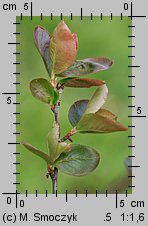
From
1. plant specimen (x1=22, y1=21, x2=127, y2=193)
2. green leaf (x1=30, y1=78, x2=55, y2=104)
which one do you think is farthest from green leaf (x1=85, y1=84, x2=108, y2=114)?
green leaf (x1=30, y1=78, x2=55, y2=104)

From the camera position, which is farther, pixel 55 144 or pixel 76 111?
pixel 76 111

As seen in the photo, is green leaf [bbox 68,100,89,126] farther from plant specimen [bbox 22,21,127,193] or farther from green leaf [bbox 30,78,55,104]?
green leaf [bbox 30,78,55,104]

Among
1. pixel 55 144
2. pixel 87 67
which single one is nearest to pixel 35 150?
pixel 55 144

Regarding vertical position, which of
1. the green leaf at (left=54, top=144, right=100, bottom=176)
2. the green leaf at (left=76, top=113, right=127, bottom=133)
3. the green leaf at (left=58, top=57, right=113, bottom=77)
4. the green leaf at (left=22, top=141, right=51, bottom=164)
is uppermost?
the green leaf at (left=58, top=57, right=113, bottom=77)

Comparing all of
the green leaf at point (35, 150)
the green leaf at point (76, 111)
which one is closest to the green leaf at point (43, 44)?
the green leaf at point (76, 111)

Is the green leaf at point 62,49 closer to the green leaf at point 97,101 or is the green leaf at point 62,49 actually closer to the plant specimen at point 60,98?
the plant specimen at point 60,98

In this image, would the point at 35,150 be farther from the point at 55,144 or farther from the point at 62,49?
the point at 62,49

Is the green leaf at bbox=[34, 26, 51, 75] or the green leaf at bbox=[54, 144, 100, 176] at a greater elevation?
the green leaf at bbox=[34, 26, 51, 75]
